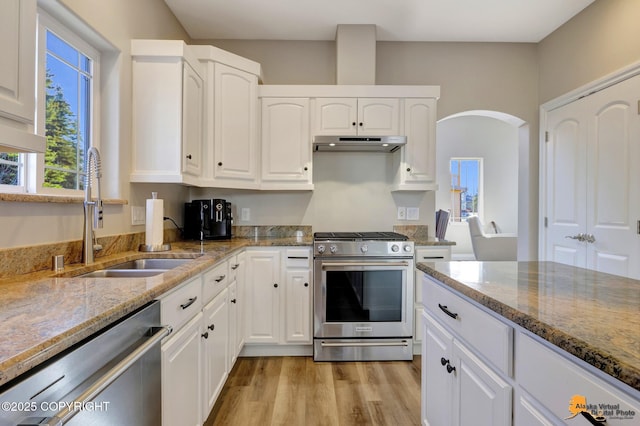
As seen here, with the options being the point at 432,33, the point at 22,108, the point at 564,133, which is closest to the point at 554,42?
the point at 564,133

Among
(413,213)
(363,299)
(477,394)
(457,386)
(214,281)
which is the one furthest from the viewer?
(413,213)

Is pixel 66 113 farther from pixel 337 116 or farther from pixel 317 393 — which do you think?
pixel 317 393

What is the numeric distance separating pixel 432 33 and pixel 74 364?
345 centimetres

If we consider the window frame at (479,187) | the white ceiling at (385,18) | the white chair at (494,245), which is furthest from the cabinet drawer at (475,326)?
the window frame at (479,187)

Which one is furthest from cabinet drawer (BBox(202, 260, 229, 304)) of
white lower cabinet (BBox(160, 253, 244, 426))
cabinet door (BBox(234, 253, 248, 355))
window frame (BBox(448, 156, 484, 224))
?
window frame (BBox(448, 156, 484, 224))

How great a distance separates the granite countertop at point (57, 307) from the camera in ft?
2.01

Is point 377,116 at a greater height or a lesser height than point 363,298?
greater

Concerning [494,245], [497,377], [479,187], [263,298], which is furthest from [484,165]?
[497,377]

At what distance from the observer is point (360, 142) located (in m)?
2.81

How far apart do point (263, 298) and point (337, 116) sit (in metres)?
1.64

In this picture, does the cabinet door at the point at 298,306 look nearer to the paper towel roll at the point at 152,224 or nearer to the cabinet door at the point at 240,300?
the cabinet door at the point at 240,300

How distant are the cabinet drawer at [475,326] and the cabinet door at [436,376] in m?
0.07

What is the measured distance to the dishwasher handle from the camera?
0.62 meters

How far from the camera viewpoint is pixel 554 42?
9.89 feet
